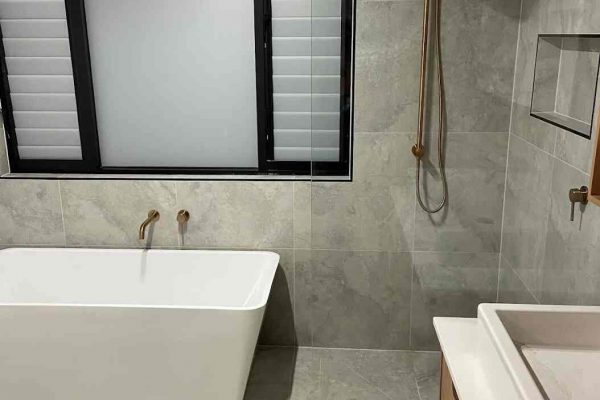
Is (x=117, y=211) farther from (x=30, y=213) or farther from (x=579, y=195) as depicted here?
(x=579, y=195)

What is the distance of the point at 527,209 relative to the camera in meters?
2.42

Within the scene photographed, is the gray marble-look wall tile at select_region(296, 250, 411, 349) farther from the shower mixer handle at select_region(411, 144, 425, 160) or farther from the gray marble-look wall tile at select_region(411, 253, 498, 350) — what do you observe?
the shower mixer handle at select_region(411, 144, 425, 160)

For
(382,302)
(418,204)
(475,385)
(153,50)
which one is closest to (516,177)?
(418,204)

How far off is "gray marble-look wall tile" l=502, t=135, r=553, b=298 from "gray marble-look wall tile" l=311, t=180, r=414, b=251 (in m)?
0.46

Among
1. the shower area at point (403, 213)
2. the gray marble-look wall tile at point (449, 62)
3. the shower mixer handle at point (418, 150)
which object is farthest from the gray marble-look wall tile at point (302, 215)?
the shower mixer handle at point (418, 150)

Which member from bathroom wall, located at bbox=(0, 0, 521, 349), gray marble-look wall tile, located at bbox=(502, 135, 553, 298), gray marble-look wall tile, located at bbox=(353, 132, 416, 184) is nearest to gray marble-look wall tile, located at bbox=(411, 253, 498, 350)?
bathroom wall, located at bbox=(0, 0, 521, 349)

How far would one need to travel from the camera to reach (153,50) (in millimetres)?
3180

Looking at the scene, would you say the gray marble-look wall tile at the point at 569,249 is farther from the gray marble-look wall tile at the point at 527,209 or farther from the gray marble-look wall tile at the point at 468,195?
the gray marble-look wall tile at the point at 468,195

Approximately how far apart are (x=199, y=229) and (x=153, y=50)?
39.4 inches

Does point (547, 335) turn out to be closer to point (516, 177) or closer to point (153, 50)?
point (516, 177)

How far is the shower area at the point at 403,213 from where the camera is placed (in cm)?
259

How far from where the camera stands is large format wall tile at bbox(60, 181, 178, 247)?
324 centimetres

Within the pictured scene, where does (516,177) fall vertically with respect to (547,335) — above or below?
above

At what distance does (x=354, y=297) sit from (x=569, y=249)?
124cm
